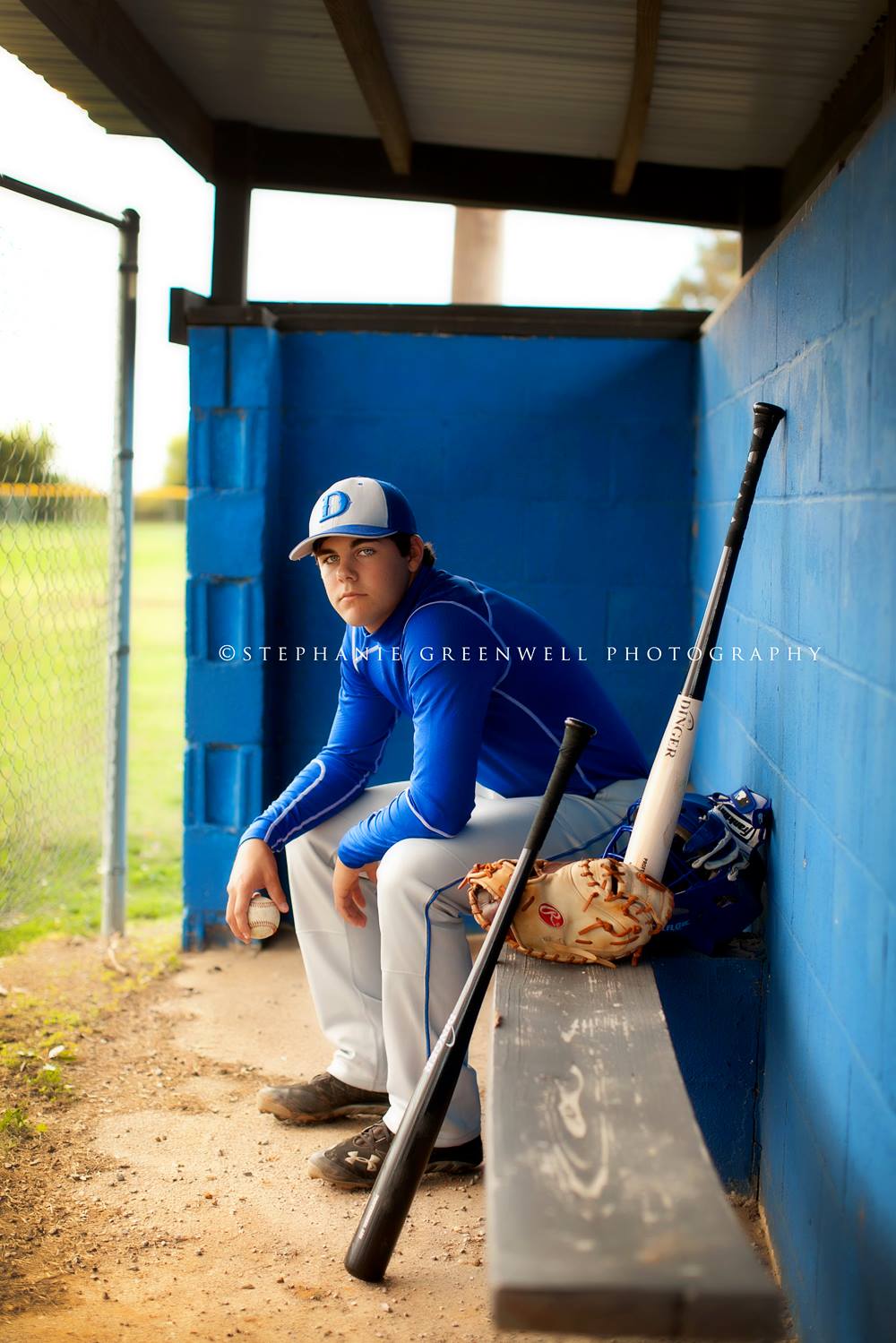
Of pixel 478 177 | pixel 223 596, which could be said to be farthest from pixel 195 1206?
pixel 478 177

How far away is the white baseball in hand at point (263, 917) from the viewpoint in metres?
3.15

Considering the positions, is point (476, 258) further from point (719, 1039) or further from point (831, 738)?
point (831, 738)

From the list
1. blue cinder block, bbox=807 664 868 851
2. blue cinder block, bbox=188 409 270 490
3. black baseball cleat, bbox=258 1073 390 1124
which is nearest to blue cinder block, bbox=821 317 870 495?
blue cinder block, bbox=807 664 868 851

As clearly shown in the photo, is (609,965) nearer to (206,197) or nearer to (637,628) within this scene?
(637,628)

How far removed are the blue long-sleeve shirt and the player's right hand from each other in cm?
5

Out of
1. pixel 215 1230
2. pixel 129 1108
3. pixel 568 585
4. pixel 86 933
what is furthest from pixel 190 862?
pixel 215 1230

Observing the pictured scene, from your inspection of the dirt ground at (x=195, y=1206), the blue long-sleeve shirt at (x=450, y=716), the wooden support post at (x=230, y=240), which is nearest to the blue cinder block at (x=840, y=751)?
the blue long-sleeve shirt at (x=450, y=716)

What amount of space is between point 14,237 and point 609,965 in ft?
8.87

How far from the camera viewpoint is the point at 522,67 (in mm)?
3826

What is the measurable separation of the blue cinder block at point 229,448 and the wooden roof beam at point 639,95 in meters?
1.52

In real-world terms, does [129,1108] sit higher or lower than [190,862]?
lower

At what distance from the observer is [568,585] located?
15.5ft

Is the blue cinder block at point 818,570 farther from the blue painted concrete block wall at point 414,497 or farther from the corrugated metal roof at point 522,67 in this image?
the blue painted concrete block wall at point 414,497

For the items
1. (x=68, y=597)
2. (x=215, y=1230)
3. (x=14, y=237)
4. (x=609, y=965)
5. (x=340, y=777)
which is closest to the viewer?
(x=609, y=965)
